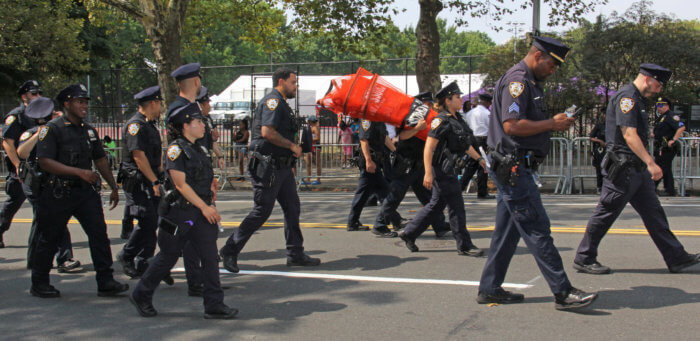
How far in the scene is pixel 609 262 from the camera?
6219 mm

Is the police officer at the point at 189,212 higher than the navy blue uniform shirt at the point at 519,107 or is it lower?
lower

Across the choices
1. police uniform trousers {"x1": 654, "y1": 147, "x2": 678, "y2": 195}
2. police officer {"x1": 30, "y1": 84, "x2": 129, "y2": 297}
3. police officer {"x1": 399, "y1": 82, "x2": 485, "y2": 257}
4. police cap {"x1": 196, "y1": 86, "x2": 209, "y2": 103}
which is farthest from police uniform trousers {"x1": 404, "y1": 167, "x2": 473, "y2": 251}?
police uniform trousers {"x1": 654, "y1": 147, "x2": 678, "y2": 195}

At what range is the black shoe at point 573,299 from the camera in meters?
4.59

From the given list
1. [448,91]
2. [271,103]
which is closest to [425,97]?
[448,91]

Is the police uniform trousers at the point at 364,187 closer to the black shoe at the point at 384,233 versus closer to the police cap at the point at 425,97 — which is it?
the black shoe at the point at 384,233

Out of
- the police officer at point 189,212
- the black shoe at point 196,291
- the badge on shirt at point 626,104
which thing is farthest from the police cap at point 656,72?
the black shoe at point 196,291

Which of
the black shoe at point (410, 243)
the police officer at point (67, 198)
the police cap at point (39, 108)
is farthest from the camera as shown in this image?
the black shoe at point (410, 243)

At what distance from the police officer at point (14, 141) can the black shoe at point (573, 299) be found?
5.80m

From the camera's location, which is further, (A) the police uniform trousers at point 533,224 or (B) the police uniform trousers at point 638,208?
(B) the police uniform trousers at point 638,208

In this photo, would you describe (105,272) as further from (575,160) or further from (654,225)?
(575,160)

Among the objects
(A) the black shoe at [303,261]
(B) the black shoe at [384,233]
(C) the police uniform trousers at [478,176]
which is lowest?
(A) the black shoe at [303,261]

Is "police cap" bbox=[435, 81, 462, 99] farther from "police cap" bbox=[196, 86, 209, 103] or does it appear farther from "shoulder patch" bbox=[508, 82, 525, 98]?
"police cap" bbox=[196, 86, 209, 103]

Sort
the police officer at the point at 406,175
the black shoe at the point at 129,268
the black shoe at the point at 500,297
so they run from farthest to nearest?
the police officer at the point at 406,175
the black shoe at the point at 129,268
the black shoe at the point at 500,297

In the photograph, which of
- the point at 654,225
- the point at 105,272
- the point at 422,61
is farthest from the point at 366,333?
the point at 422,61
